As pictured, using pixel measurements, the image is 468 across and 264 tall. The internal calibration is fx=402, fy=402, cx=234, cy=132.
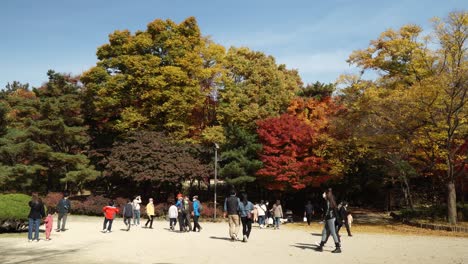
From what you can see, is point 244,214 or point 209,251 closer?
point 209,251

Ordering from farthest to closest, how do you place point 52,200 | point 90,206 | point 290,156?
1. point 52,200
2. point 90,206
3. point 290,156

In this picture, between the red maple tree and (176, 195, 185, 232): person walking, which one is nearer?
(176, 195, 185, 232): person walking

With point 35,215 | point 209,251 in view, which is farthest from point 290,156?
point 35,215

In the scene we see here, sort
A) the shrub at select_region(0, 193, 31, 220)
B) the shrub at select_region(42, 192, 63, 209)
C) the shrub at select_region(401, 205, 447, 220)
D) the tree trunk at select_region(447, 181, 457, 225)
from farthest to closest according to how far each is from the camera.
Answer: the shrub at select_region(42, 192, 63, 209) → the shrub at select_region(401, 205, 447, 220) → the tree trunk at select_region(447, 181, 457, 225) → the shrub at select_region(0, 193, 31, 220)

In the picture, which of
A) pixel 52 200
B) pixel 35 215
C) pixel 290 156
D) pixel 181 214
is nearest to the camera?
pixel 35 215

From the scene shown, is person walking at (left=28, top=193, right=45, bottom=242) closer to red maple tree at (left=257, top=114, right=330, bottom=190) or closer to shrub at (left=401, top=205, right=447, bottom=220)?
red maple tree at (left=257, top=114, right=330, bottom=190)

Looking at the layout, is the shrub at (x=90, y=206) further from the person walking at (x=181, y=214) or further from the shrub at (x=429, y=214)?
the shrub at (x=429, y=214)

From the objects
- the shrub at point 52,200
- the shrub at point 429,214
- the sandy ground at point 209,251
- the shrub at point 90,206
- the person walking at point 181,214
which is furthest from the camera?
the shrub at point 90,206

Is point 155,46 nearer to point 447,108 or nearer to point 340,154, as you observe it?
point 340,154

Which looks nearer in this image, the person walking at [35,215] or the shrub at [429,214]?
the person walking at [35,215]

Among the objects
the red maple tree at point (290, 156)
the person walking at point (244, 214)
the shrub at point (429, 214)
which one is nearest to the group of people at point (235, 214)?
the person walking at point (244, 214)

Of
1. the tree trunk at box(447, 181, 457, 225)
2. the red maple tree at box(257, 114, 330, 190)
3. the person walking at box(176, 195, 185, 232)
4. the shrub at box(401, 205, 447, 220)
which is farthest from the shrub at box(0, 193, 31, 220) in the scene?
the shrub at box(401, 205, 447, 220)

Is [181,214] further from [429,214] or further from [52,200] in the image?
[52,200]

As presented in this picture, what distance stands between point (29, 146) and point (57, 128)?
91.2 inches
